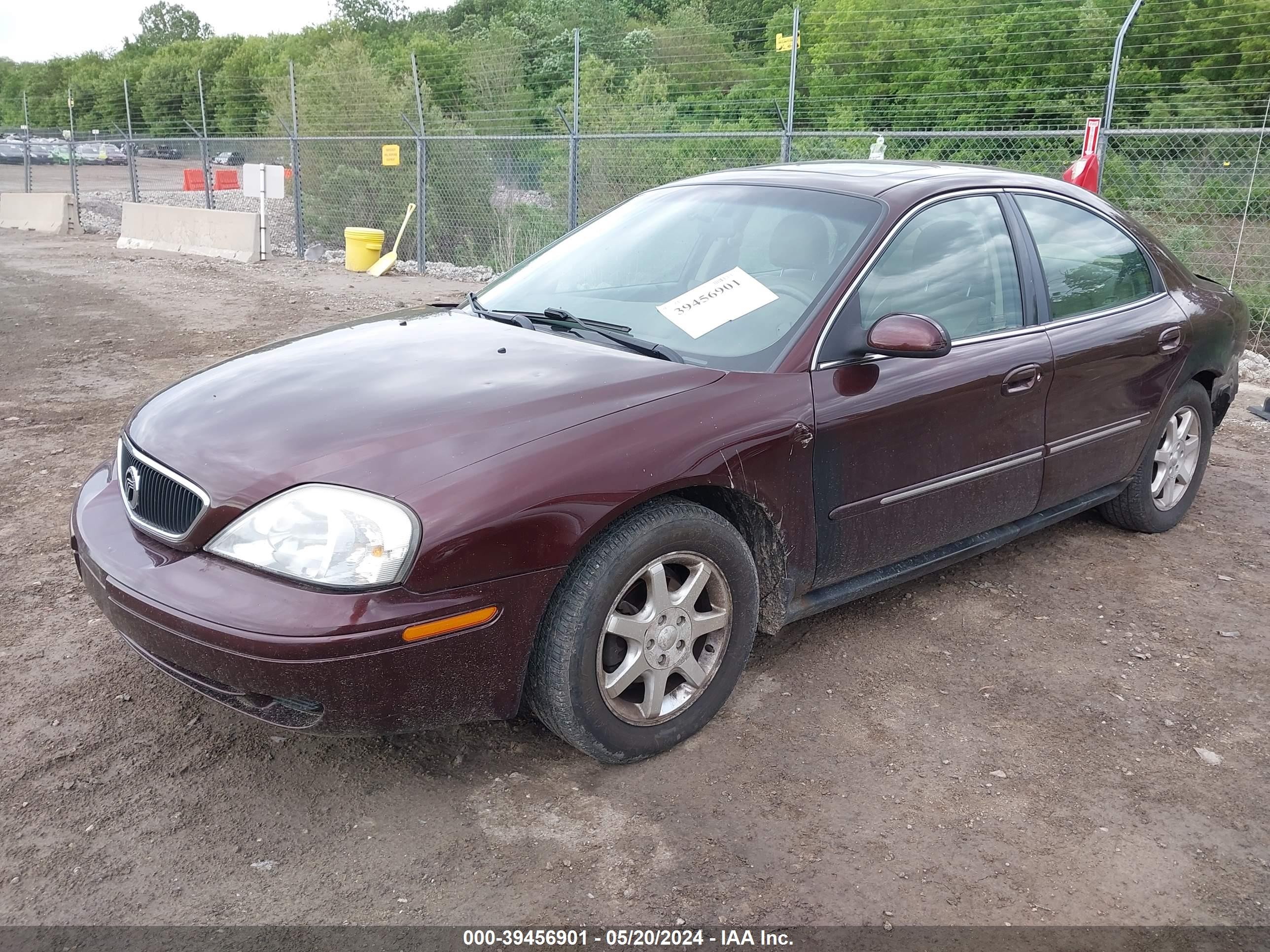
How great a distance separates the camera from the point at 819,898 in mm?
2510

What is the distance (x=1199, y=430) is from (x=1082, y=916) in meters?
3.25

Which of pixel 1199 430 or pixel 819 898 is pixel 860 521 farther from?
pixel 1199 430

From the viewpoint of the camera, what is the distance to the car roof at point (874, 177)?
3752mm

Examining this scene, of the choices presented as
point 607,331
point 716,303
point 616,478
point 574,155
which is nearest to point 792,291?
point 716,303

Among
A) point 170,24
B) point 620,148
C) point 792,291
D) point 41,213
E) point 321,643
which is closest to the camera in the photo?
point 321,643

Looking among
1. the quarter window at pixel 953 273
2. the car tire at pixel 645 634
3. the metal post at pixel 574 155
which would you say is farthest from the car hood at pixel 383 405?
the metal post at pixel 574 155

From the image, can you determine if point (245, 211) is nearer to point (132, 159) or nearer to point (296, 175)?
point (132, 159)

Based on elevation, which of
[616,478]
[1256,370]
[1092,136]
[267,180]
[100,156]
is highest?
[100,156]

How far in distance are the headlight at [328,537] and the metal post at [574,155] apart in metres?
10.8

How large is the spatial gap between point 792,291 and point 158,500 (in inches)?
77.6

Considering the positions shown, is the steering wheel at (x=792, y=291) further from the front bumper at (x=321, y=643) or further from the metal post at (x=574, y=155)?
the metal post at (x=574, y=155)

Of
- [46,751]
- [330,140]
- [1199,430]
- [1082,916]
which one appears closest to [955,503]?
[1082,916]

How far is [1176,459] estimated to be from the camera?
4930 millimetres

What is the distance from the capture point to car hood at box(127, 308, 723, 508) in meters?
2.66
